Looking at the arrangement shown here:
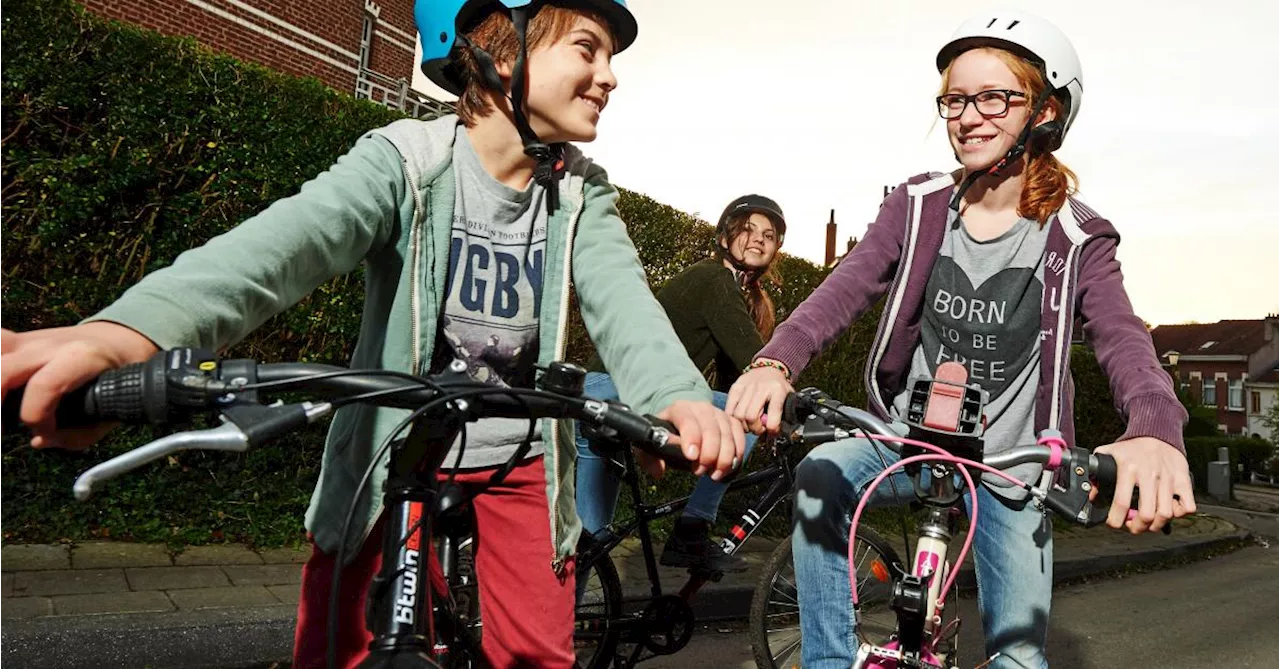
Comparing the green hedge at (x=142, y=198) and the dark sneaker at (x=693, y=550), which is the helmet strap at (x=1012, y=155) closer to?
the dark sneaker at (x=693, y=550)

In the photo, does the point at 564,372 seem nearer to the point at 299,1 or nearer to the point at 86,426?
the point at 86,426

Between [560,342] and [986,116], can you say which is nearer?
[560,342]

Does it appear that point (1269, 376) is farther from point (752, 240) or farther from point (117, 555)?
point (117, 555)

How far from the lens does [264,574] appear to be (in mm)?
5359

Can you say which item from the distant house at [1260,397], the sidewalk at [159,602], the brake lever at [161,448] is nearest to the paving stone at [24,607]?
the sidewalk at [159,602]

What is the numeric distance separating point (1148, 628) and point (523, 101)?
21.6 feet

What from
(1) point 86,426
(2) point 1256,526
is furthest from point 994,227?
(2) point 1256,526

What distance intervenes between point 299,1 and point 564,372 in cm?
2349

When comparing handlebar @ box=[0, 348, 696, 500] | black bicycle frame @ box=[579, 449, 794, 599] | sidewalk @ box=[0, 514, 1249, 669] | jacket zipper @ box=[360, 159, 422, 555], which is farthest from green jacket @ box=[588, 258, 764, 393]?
handlebar @ box=[0, 348, 696, 500]

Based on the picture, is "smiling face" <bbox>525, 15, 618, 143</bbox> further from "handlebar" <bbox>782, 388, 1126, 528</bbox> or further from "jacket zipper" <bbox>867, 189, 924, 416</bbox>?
"jacket zipper" <bbox>867, 189, 924, 416</bbox>

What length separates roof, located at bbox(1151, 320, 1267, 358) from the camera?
67.9 m

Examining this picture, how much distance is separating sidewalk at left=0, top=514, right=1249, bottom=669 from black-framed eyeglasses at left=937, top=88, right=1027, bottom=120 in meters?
2.89

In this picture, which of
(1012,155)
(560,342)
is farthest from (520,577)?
(1012,155)

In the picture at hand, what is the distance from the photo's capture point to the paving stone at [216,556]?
17.9ft
